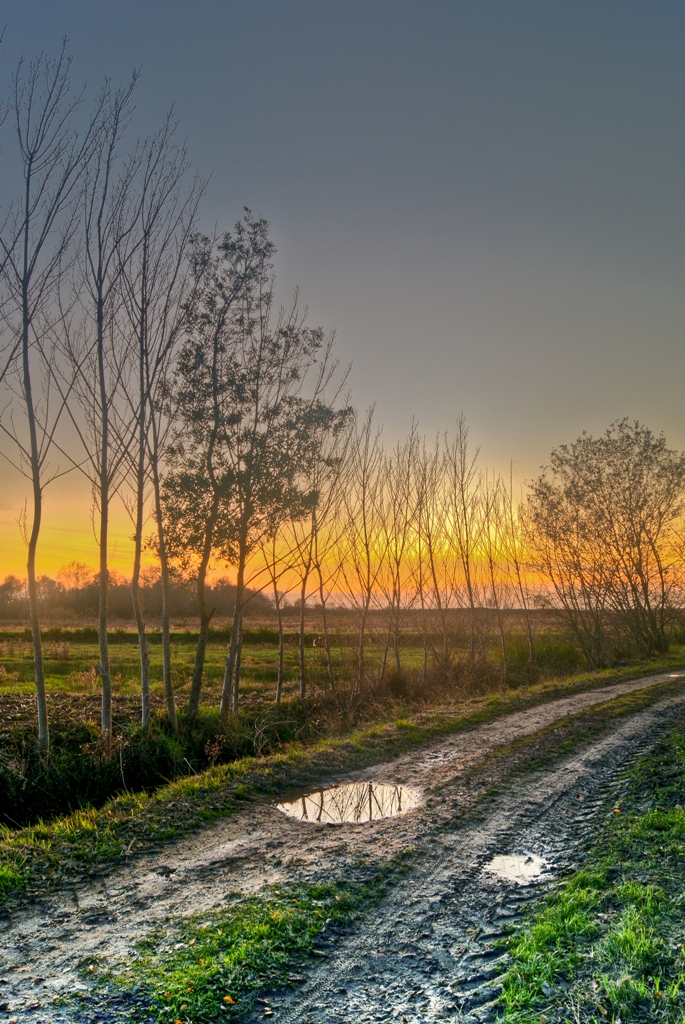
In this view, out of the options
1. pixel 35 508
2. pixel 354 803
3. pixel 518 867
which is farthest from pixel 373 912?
pixel 35 508

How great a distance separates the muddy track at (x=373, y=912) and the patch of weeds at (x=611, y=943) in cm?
24

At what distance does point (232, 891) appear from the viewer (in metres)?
5.46

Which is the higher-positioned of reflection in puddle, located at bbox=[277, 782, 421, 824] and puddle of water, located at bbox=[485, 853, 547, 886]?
puddle of water, located at bbox=[485, 853, 547, 886]

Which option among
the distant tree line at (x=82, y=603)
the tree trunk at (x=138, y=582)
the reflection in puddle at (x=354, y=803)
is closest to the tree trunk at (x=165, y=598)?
the tree trunk at (x=138, y=582)

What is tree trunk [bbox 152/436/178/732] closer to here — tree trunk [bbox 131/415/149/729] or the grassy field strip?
tree trunk [bbox 131/415/149/729]

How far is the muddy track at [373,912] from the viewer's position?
397 cm

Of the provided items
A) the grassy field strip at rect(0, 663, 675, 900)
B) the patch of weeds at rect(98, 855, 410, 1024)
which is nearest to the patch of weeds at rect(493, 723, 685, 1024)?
the patch of weeds at rect(98, 855, 410, 1024)

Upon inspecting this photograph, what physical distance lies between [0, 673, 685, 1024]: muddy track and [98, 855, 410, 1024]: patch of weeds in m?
0.16

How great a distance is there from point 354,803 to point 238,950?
3.88 m

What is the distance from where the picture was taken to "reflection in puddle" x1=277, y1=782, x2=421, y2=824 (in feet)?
25.0

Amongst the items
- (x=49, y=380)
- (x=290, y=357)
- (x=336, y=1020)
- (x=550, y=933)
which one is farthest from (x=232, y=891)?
(x=290, y=357)

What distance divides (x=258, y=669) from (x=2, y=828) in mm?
18662

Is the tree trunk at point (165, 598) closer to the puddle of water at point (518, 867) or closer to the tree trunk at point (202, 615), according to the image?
the tree trunk at point (202, 615)

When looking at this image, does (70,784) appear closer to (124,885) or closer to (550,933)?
(124,885)
